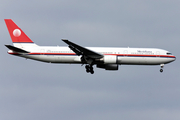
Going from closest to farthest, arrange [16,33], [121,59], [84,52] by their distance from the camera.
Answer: [84,52] → [121,59] → [16,33]

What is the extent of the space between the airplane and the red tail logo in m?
0.89

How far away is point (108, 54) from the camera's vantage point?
44.2 meters

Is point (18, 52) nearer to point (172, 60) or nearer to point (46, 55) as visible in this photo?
point (46, 55)

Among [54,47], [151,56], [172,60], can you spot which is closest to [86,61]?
[54,47]

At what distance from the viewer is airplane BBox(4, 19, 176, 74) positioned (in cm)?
4303

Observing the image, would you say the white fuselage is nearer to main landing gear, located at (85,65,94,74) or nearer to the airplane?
the airplane

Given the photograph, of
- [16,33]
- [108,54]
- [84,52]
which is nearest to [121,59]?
[108,54]

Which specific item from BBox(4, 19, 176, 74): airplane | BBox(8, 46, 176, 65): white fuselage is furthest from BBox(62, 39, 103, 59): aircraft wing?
BBox(8, 46, 176, 65): white fuselage

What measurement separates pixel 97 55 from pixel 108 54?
2384 millimetres

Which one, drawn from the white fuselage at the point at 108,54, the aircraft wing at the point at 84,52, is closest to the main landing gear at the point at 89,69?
the white fuselage at the point at 108,54

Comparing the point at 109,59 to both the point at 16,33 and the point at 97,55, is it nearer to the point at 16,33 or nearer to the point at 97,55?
the point at 97,55

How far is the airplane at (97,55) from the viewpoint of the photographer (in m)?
43.0

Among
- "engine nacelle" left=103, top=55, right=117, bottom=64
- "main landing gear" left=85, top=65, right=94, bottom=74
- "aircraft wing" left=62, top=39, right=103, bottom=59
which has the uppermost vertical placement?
"aircraft wing" left=62, top=39, right=103, bottom=59

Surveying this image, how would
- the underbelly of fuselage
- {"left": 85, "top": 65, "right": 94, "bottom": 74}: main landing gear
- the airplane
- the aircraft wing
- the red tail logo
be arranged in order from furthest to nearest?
the red tail logo < {"left": 85, "top": 65, "right": 94, "bottom": 74}: main landing gear < the underbelly of fuselage < the airplane < the aircraft wing
